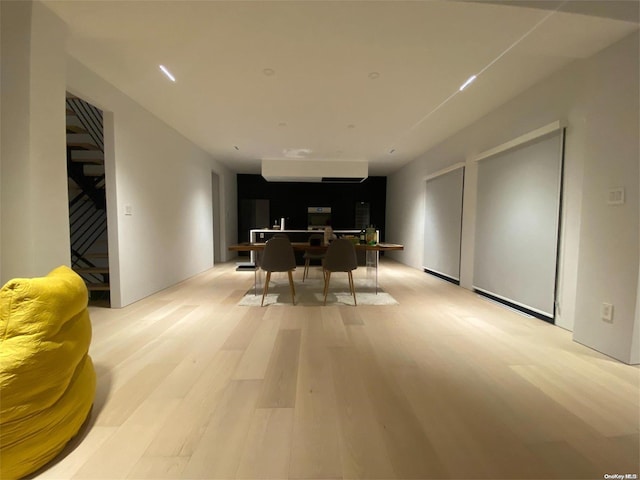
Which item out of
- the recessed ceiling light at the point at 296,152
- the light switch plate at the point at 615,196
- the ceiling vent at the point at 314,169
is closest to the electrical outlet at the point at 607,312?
the light switch plate at the point at 615,196

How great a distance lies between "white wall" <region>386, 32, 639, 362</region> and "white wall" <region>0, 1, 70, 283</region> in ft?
14.0

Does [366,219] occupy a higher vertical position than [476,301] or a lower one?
higher

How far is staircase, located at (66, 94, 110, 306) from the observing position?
352 cm

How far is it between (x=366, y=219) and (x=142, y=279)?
6.65 metres

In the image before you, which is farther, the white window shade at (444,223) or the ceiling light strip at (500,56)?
the white window shade at (444,223)

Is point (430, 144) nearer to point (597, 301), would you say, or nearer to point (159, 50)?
point (597, 301)

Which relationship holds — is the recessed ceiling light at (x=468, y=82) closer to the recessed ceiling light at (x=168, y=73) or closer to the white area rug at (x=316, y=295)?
the white area rug at (x=316, y=295)

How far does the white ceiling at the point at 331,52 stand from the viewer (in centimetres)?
186

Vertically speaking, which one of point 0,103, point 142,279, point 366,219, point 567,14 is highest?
point 567,14

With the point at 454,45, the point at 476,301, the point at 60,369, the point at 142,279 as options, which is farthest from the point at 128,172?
the point at 476,301

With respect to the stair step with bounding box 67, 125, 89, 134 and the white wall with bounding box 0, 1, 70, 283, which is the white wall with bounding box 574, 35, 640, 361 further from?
the stair step with bounding box 67, 125, 89, 134

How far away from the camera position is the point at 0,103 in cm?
173

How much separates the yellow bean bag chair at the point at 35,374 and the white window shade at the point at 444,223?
4.85 m

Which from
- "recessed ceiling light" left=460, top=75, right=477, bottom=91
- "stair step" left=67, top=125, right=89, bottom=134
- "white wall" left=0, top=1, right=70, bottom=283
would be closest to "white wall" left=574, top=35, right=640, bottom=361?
"recessed ceiling light" left=460, top=75, right=477, bottom=91
